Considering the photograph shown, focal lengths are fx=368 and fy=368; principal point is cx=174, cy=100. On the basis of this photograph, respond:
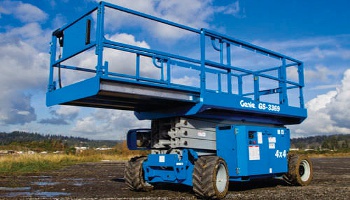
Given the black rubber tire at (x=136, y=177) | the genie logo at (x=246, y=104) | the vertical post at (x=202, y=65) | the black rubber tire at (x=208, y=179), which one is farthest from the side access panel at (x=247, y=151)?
the black rubber tire at (x=136, y=177)

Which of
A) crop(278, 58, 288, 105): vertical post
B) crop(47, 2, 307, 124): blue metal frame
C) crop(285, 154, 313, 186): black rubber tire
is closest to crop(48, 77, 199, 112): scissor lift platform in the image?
crop(47, 2, 307, 124): blue metal frame

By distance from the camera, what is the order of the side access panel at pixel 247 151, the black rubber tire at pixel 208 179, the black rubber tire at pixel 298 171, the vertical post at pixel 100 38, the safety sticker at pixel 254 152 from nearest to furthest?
the vertical post at pixel 100 38
the black rubber tire at pixel 208 179
the side access panel at pixel 247 151
the safety sticker at pixel 254 152
the black rubber tire at pixel 298 171

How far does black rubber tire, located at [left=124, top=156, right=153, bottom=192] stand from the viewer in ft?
33.6

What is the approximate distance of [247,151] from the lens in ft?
32.2

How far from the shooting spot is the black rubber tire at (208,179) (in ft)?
27.9

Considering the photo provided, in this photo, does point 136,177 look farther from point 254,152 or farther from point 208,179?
point 254,152

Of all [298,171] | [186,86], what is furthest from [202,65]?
[298,171]

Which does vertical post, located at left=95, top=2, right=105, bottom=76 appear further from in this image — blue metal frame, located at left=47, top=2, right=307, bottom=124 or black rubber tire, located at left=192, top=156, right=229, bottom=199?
black rubber tire, located at left=192, top=156, right=229, bottom=199

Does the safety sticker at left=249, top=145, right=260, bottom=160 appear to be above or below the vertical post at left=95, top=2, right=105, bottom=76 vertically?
below

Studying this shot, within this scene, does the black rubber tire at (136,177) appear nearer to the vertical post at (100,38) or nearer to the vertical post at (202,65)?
the vertical post at (202,65)

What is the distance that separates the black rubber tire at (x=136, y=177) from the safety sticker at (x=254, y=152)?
295 centimetres

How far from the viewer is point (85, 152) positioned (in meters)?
45.1

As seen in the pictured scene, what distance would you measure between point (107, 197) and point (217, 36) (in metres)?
5.03

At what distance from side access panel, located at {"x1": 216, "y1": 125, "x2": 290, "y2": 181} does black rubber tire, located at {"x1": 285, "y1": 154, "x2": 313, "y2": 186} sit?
916 millimetres
